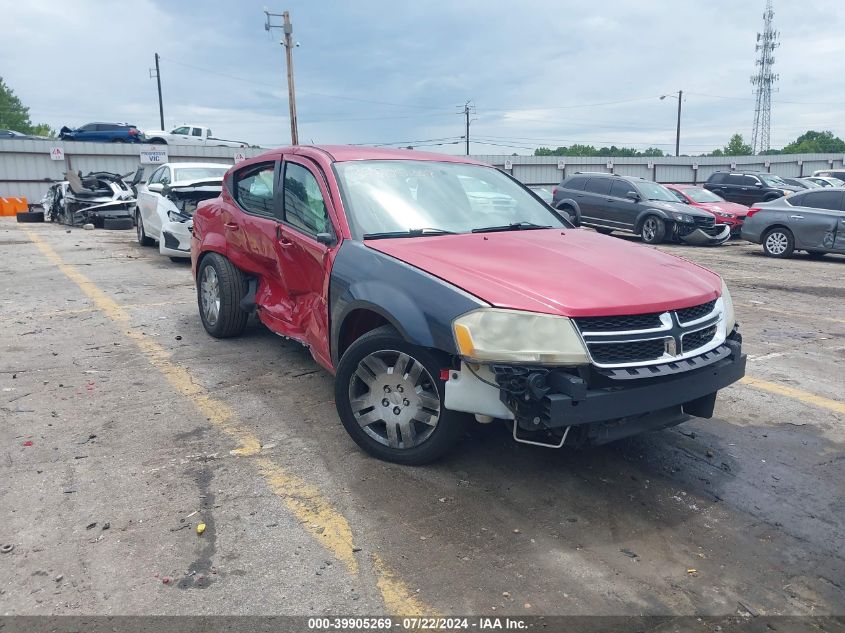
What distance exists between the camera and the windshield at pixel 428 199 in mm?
4180

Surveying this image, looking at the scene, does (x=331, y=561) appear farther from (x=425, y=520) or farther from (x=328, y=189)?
(x=328, y=189)

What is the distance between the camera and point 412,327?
330 centimetres

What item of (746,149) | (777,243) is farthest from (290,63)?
(746,149)

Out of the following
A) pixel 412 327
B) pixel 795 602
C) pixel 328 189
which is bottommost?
pixel 795 602

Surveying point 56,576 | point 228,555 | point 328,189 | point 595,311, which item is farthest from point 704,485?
point 56,576

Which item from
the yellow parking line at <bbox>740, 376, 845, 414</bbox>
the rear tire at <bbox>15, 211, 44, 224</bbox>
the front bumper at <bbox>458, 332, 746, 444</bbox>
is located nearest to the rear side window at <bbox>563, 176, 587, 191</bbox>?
the yellow parking line at <bbox>740, 376, 845, 414</bbox>

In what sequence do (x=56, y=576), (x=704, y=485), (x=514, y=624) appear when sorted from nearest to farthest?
(x=514, y=624), (x=56, y=576), (x=704, y=485)

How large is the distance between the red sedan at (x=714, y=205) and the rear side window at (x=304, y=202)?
1409cm

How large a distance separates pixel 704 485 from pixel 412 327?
179cm

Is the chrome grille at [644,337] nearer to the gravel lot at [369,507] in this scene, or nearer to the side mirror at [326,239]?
the gravel lot at [369,507]

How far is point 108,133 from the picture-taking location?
106 feet

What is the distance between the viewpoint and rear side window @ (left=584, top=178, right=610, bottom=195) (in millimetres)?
17112

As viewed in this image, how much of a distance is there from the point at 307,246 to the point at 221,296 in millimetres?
1855

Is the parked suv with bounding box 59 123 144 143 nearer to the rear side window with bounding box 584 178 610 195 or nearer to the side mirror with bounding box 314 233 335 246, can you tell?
the rear side window with bounding box 584 178 610 195
